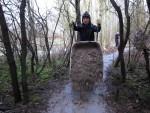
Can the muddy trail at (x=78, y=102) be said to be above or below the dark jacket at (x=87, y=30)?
below

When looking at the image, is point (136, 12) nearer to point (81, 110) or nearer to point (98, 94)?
point (98, 94)

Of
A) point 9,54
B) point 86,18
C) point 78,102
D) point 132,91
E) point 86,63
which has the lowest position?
point 132,91

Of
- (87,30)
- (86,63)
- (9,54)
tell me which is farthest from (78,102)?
(87,30)

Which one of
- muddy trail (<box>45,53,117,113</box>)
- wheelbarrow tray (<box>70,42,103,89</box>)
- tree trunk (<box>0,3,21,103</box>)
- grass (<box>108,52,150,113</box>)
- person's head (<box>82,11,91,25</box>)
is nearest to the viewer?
muddy trail (<box>45,53,117,113</box>)

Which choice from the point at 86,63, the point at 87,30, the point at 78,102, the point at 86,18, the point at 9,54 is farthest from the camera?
the point at 87,30

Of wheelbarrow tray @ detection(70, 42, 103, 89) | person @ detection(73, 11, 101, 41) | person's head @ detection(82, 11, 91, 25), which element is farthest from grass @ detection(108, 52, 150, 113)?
person's head @ detection(82, 11, 91, 25)

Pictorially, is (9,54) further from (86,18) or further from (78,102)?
(86,18)

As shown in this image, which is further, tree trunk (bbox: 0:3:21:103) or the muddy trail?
tree trunk (bbox: 0:3:21:103)

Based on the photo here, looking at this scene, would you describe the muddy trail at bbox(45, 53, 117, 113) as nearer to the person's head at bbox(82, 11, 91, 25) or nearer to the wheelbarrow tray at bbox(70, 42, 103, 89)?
the wheelbarrow tray at bbox(70, 42, 103, 89)

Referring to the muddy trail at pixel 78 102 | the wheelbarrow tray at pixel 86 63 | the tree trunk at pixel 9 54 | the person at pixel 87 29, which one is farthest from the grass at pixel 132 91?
the tree trunk at pixel 9 54

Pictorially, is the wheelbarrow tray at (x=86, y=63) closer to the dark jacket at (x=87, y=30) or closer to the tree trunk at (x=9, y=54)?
the dark jacket at (x=87, y=30)

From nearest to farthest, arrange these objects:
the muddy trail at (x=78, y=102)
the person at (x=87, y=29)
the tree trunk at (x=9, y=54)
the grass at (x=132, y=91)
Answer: the muddy trail at (x=78, y=102), the tree trunk at (x=9, y=54), the grass at (x=132, y=91), the person at (x=87, y=29)

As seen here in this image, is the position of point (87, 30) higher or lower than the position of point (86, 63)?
higher

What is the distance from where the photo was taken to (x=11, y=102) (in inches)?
366
